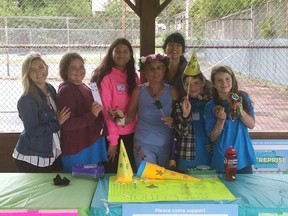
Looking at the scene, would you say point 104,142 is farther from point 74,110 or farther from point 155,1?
point 155,1

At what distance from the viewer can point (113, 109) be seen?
3.00 m

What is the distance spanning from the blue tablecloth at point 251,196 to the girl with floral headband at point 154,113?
2.01 feet

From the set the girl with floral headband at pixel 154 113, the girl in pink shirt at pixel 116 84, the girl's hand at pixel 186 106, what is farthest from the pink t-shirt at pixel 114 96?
the girl's hand at pixel 186 106

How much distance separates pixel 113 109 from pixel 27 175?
891 mm

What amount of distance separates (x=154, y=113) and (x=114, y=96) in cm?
40

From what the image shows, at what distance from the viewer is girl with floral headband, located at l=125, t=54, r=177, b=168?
9.57ft

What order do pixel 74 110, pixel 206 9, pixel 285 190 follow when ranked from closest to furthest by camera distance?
pixel 285 190 → pixel 74 110 → pixel 206 9

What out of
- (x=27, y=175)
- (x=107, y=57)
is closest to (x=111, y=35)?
(x=107, y=57)

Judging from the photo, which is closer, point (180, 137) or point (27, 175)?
point (27, 175)

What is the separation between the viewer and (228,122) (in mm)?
2693

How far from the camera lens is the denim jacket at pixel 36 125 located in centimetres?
271

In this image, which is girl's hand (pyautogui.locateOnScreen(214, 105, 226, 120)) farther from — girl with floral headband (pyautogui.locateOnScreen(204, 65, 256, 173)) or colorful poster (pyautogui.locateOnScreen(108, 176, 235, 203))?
colorful poster (pyautogui.locateOnScreen(108, 176, 235, 203))

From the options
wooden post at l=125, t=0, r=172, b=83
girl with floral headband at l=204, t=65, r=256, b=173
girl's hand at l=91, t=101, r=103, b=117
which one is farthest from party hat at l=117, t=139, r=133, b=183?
wooden post at l=125, t=0, r=172, b=83

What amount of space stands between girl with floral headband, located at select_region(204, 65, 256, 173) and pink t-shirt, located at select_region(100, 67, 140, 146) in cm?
77
